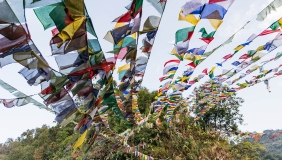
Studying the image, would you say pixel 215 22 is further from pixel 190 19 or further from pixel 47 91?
pixel 47 91

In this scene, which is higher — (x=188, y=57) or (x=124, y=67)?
(x=188, y=57)

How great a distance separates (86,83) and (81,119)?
65 centimetres

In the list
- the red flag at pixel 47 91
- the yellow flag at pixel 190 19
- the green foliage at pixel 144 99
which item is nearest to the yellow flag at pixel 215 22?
the yellow flag at pixel 190 19

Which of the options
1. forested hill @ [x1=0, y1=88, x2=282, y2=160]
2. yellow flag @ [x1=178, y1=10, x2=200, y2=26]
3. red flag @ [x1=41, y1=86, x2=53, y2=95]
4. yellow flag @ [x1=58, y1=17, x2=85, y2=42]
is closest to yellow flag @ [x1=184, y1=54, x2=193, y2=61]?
yellow flag @ [x1=178, y1=10, x2=200, y2=26]

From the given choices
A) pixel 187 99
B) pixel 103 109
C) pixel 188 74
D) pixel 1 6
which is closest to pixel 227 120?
pixel 187 99

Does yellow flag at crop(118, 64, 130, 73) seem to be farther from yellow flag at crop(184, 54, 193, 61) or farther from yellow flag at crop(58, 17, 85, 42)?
yellow flag at crop(58, 17, 85, 42)

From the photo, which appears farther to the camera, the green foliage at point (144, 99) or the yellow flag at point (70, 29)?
the green foliage at point (144, 99)

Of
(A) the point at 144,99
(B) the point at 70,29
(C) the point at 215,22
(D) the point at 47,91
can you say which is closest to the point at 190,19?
(C) the point at 215,22

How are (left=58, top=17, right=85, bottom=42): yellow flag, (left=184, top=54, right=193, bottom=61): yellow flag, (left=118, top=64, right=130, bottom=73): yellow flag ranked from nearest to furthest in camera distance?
(left=58, top=17, right=85, bottom=42): yellow flag, (left=118, top=64, right=130, bottom=73): yellow flag, (left=184, top=54, right=193, bottom=61): yellow flag

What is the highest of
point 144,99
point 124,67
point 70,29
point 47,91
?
point 144,99

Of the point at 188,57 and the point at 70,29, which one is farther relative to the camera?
the point at 188,57

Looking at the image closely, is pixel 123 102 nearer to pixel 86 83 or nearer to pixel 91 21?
pixel 86 83

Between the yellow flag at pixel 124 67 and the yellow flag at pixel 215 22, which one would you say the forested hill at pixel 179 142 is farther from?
the yellow flag at pixel 215 22

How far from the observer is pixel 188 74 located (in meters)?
4.55
